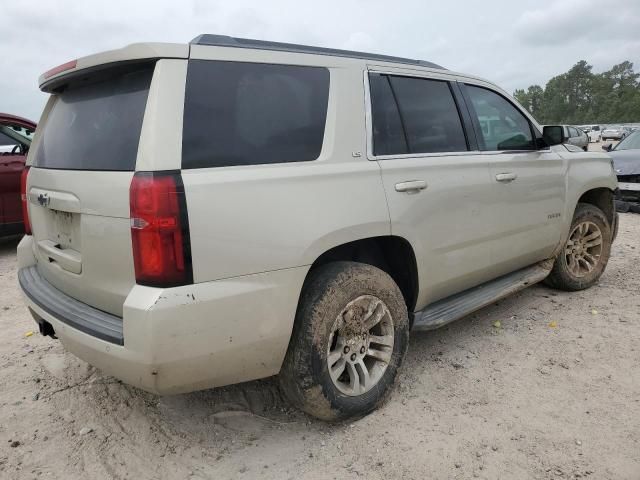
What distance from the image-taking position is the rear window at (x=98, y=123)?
2.03 m

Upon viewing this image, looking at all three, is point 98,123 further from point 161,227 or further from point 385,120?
point 385,120

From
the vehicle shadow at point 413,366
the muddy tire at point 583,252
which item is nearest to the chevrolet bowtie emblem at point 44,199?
the vehicle shadow at point 413,366

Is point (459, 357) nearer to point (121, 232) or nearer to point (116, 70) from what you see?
point (121, 232)

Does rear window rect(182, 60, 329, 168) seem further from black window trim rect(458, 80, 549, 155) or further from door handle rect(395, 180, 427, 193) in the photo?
black window trim rect(458, 80, 549, 155)

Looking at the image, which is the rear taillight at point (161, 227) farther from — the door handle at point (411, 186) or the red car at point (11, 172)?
the red car at point (11, 172)

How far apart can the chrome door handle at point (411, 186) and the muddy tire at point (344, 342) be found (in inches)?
18.2

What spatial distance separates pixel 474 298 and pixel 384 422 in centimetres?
115

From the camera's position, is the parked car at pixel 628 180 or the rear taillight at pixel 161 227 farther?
the parked car at pixel 628 180

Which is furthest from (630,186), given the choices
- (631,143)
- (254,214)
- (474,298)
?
(254,214)

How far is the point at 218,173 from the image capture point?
2.00 meters

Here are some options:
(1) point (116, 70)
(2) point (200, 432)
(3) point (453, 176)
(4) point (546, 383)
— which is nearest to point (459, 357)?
(4) point (546, 383)

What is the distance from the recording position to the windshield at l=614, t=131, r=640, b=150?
32.6 feet

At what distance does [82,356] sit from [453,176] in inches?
88.7

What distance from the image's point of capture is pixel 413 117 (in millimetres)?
2939
